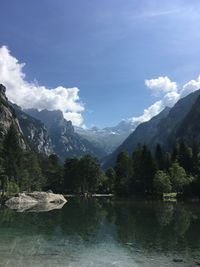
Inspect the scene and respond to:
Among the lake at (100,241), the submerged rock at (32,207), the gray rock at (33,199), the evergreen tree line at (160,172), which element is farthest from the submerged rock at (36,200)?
the lake at (100,241)

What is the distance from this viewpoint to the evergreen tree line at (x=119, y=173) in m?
134

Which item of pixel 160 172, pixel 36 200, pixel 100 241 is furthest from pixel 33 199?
pixel 100 241

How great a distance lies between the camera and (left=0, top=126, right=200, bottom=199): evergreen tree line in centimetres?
13388

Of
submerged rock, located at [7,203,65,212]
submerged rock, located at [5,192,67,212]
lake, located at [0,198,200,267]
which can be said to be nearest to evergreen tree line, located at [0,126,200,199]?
submerged rock, located at [5,192,67,212]

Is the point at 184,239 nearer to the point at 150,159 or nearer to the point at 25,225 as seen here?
the point at 25,225

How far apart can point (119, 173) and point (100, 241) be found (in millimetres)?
125459

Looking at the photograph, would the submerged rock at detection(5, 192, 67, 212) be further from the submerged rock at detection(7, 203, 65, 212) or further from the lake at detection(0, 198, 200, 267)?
the lake at detection(0, 198, 200, 267)

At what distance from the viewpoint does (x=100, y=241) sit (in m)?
51.5

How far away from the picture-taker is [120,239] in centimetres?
5316

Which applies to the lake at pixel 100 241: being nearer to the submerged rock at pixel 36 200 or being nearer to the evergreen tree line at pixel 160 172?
the submerged rock at pixel 36 200

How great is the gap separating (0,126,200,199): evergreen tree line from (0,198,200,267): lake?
175 feet

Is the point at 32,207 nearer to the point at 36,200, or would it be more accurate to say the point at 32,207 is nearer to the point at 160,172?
the point at 36,200

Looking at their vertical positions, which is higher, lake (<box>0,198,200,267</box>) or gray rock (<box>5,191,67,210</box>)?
gray rock (<box>5,191,67,210</box>)

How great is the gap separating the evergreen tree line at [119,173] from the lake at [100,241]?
53.5 m
